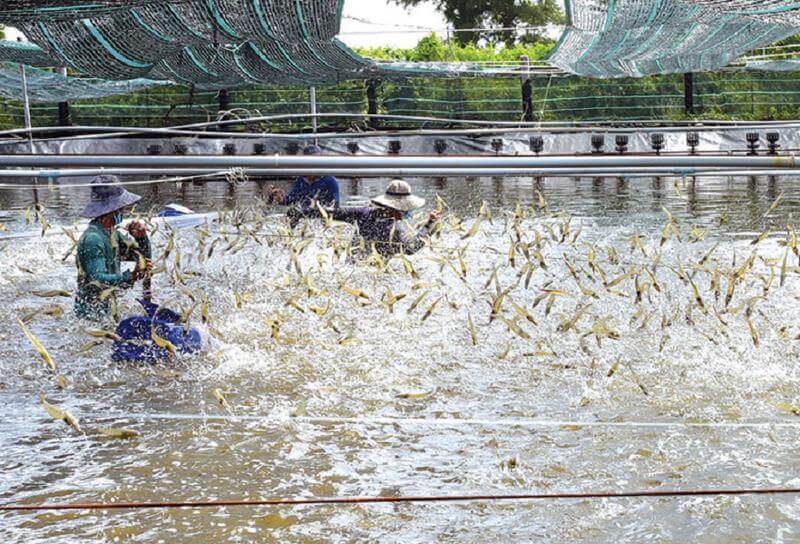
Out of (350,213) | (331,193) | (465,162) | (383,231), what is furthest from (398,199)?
(465,162)

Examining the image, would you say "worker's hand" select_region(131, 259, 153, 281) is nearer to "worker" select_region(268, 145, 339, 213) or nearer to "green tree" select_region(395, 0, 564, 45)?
"worker" select_region(268, 145, 339, 213)

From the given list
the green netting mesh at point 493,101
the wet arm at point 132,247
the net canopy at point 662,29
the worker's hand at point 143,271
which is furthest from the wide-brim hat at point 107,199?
the green netting mesh at point 493,101

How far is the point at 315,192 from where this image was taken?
945 cm

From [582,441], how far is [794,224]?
24.4ft

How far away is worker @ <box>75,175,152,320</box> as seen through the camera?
653cm

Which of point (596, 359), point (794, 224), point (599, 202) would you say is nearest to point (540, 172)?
point (596, 359)

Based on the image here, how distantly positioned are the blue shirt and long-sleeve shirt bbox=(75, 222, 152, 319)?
2726 mm

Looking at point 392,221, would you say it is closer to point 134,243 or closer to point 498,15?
point 134,243

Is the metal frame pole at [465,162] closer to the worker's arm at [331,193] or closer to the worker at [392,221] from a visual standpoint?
the worker at [392,221]

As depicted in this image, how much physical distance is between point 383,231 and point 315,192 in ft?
3.65

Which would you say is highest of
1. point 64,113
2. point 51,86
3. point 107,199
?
point 51,86

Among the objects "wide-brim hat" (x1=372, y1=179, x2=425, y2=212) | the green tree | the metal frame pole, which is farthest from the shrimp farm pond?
the green tree

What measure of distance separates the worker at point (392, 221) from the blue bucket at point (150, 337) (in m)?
2.02

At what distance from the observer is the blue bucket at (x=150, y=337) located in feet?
20.6
